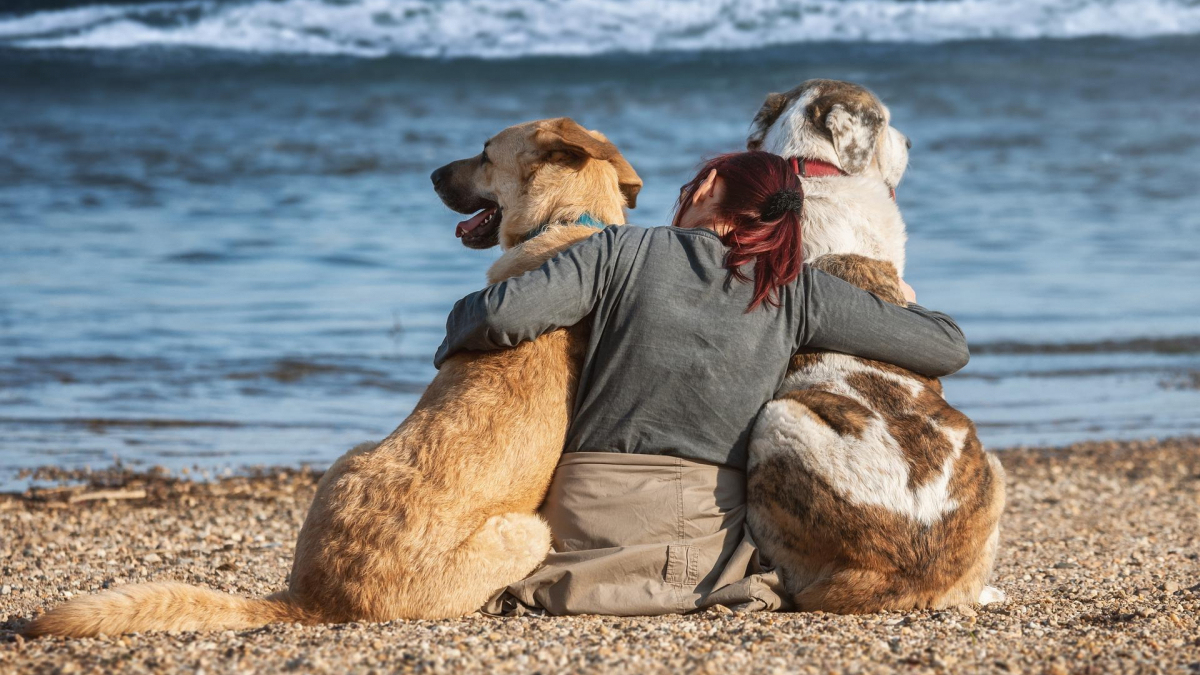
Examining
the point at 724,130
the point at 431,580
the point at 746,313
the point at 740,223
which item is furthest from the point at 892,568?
the point at 724,130

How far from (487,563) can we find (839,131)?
276cm

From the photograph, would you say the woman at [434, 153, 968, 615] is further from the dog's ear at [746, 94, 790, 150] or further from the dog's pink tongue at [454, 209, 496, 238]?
the dog's ear at [746, 94, 790, 150]

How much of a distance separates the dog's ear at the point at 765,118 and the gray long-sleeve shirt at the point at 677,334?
1.86m

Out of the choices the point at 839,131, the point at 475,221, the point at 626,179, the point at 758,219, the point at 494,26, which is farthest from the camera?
the point at 494,26

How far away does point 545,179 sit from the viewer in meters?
4.86

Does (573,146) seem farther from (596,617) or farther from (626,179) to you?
(596,617)

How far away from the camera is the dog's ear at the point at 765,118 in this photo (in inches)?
235

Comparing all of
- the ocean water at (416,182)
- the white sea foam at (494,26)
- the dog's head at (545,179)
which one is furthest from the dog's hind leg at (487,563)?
the white sea foam at (494,26)

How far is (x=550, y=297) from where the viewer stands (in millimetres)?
3943

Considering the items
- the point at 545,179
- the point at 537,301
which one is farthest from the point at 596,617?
the point at 545,179

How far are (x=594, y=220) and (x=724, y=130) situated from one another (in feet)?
77.9

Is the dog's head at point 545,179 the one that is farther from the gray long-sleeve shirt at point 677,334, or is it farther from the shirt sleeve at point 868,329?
the shirt sleeve at point 868,329

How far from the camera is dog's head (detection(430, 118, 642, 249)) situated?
4.80 m

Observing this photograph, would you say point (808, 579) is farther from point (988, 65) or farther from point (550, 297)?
point (988, 65)
